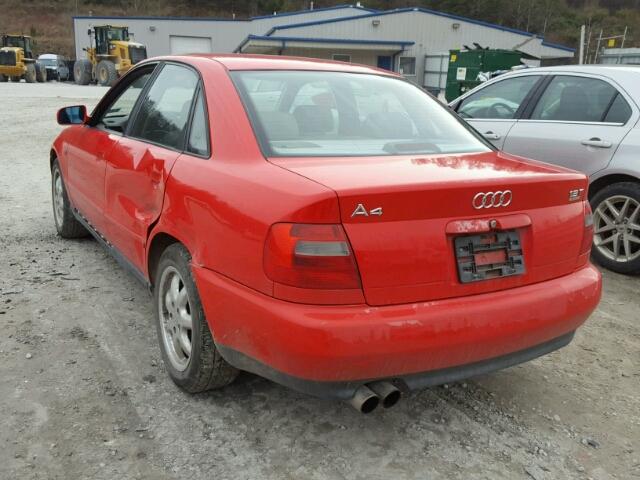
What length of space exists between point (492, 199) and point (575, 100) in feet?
11.5

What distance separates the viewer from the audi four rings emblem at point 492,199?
2.30 meters

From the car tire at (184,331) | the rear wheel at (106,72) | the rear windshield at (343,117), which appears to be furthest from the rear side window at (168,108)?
the rear wheel at (106,72)

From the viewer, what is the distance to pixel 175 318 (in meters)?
2.96

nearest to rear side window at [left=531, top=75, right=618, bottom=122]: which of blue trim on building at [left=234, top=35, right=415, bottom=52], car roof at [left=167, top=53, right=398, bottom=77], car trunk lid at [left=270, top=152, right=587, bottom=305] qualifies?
car roof at [left=167, top=53, right=398, bottom=77]

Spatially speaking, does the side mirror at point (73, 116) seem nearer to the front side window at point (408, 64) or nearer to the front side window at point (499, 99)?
the front side window at point (499, 99)

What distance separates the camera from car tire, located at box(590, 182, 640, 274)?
4.74 metres

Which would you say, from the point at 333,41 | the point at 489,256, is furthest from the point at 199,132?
the point at 333,41

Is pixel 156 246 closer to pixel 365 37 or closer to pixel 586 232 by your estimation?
pixel 586 232

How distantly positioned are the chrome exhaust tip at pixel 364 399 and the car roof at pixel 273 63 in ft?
5.74

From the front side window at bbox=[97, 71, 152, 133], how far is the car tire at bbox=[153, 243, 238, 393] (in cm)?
126

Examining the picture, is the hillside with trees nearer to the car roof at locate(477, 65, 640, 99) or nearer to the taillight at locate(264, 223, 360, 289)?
the car roof at locate(477, 65, 640, 99)

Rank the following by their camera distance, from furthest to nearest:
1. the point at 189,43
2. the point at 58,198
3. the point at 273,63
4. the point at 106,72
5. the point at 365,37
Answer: the point at 189,43, the point at 365,37, the point at 106,72, the point at 58,198, the point at 273,63

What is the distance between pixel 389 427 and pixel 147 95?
2.38 m

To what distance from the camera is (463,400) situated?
2961 mm
